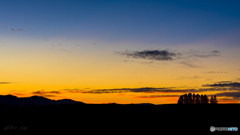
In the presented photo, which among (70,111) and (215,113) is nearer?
(215,113)

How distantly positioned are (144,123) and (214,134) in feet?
53.2

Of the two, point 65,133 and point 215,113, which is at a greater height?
point 215,113

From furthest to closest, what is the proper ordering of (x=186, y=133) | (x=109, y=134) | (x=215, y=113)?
1. (x=215, y=113)
2. (x=109, y=134)
3. (x=186, y=133)

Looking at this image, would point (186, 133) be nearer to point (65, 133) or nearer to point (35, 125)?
point (65, 133)

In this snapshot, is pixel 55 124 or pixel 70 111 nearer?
pixel 55 124

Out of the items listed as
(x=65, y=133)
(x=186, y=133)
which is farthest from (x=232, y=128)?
(x=65, y=133)

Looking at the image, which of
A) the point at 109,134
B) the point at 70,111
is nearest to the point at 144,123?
the point at 109,134

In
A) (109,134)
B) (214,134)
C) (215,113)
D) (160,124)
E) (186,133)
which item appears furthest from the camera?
(215,113)

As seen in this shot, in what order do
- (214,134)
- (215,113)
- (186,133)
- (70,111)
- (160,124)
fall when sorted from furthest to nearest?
(70,111) < (215,113) < (160,124) < (186,133) < (214,134)

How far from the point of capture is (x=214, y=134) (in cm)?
4247

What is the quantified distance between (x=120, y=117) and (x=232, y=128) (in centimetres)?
2446

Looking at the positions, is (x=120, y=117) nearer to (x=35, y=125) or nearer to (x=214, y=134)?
(x=35, y=125)

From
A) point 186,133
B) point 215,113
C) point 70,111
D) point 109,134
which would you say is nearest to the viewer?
point 186,133

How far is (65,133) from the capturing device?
5141 cm
